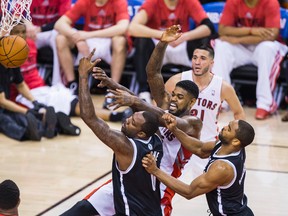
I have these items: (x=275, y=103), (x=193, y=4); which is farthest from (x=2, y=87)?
(x=275, y=103)

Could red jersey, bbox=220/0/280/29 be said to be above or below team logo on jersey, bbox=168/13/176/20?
above

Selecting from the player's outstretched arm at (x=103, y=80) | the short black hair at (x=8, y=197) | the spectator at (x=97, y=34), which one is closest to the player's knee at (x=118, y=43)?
the spectator at (x=97, y=34)

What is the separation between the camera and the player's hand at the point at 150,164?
5.16m

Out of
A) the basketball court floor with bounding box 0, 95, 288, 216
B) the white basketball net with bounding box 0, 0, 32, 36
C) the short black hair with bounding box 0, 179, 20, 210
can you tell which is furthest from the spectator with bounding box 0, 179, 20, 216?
the white basketball net with bounding box 0, 0, 32, 36

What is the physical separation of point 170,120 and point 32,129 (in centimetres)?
340

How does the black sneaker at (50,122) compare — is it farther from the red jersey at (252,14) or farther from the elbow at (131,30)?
the red jersey at (252,14)

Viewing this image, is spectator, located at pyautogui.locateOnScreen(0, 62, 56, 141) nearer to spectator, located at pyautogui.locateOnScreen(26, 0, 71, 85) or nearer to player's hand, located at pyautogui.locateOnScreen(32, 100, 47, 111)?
player's hand, located at pyautogui.locateOnScreen(32, 100, 47, 111)

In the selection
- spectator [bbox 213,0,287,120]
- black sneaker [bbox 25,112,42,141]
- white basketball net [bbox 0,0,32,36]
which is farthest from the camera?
spectator [bbox 213,0,287,120]

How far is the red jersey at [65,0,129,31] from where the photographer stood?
998 cm

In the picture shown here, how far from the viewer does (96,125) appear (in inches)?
205

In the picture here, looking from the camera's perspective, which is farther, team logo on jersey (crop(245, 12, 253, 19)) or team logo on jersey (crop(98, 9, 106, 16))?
team logo on jersey (crop(98, 9, 106, 16))

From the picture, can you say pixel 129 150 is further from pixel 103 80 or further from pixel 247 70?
pixel 247 70

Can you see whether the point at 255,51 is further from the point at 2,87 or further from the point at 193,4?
the point at 2,87

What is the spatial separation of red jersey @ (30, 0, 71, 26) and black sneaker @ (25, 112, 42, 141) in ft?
7.26
